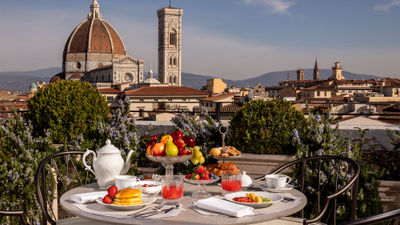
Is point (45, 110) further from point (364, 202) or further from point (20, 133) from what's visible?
point (364, 202)

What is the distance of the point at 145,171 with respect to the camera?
5129mm

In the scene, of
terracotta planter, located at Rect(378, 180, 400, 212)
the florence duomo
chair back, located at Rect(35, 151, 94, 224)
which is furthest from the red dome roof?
terracotta planter, located at Rect(378, 180, 400, 212)

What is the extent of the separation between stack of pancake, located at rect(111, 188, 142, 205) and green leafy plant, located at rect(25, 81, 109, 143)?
9.86 feet

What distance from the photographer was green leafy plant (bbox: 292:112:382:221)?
4176 mm

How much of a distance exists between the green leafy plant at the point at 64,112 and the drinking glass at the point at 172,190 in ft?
9.60

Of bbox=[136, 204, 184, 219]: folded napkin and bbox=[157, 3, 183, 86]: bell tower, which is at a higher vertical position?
bbox=[157, 3, 183, 86]: bell tower

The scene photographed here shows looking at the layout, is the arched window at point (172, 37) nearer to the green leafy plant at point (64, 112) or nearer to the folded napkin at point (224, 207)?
the green leafy plant at point (64, 112)

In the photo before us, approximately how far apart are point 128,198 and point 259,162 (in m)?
2.28

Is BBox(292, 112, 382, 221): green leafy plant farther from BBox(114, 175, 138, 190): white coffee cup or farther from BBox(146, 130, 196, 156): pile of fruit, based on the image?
BBox(114, 175, 138, 190): white coffee cup

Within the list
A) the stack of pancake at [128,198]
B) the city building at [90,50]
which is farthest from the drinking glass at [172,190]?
the city building at [90,50]

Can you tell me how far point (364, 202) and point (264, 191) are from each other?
1761 millimetres

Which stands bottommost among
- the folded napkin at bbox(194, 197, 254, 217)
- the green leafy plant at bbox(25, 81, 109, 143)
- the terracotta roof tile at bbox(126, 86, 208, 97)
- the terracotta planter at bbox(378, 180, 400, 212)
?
the terracotta planter at bbox(378, 180, 400, 212)

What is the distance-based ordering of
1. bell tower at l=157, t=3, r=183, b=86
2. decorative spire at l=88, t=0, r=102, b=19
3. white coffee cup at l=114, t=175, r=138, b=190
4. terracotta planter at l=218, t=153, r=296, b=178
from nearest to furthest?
white coffee cup at l=114, t=175, r=138, b=190, terracotta planter at l=218, t=153, r=296, b=178, bell tower at l=157, t=3, r=183, b=86, decorative spire at l=88, t=0, r=102, b=19

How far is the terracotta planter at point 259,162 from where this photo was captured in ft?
14.6
